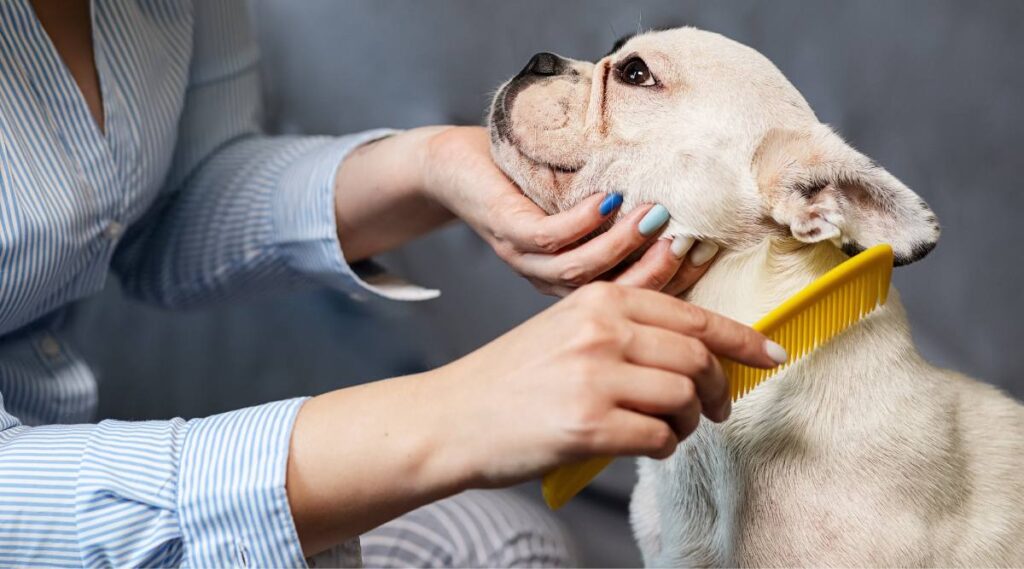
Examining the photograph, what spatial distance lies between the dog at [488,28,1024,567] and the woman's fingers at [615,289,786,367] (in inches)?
4.2

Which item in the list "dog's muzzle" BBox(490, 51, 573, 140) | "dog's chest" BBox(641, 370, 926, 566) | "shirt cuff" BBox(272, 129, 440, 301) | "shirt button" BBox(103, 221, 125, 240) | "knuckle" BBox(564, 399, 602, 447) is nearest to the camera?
"knuckle" BBox(564, 399, 602, 447)

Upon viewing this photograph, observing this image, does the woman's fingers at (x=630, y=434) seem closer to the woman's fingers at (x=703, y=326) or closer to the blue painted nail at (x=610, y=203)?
the woman's fingers at (x=703, y=326)

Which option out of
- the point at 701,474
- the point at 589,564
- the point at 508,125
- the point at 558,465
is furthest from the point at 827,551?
the point at 589,564

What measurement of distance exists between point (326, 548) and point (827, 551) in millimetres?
307

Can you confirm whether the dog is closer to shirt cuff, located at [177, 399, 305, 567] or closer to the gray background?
shirt cuff, located at [177, 399, 305, 567]

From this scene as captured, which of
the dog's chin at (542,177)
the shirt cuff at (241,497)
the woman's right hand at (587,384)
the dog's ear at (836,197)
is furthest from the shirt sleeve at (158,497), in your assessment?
the dog's ear at (836,197)

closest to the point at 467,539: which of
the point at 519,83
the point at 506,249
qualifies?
the point at 506,249

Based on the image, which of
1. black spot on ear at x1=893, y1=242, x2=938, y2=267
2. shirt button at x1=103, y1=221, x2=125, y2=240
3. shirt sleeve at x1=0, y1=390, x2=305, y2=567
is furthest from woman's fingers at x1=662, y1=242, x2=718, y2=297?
shirt button at x1=103, y1=221, x2=125, y2=240

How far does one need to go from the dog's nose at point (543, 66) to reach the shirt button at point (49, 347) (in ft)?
1.59

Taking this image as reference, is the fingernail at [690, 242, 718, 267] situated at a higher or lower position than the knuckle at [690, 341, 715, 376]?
lower

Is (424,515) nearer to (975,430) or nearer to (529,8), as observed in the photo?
(975,430)

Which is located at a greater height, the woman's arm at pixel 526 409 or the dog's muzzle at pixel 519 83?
the dog's muzzle at pixel 519 83

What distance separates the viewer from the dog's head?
2.03 feet

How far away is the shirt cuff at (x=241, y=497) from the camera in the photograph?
54cm
